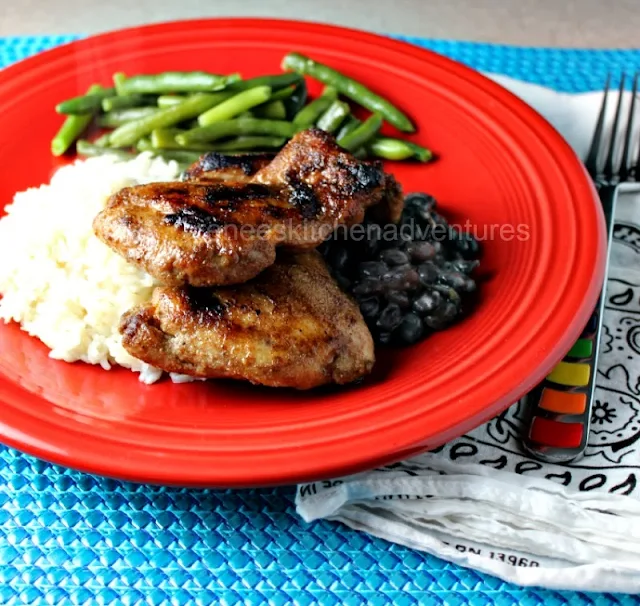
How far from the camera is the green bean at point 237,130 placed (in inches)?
173

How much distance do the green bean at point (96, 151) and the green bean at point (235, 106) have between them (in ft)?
1.42

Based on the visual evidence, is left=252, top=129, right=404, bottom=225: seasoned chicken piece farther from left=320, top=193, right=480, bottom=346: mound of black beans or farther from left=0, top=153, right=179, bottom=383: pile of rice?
left=0, top=153, right=179, bottom=383: pile of rice

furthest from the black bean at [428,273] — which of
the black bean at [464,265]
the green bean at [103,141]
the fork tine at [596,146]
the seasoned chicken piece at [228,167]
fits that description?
the green bean at [103,141]

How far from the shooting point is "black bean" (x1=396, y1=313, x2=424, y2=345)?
3.39 metres

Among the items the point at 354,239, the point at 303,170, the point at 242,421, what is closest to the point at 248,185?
the point at 303,170

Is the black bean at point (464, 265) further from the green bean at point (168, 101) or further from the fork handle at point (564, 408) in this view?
the green bean at point (168, 101)

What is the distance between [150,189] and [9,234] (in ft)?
2.75

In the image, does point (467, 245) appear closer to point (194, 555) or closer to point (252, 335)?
point (252, 335)

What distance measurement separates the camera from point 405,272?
3.46 metres

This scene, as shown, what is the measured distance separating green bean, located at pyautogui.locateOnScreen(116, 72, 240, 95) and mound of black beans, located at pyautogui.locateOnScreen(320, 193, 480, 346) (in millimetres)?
1489

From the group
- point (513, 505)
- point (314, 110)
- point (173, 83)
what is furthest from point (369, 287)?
point (173, 83)

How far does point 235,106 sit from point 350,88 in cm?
67

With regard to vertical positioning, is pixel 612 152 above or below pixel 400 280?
above

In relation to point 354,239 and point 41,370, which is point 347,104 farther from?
point 41,370
